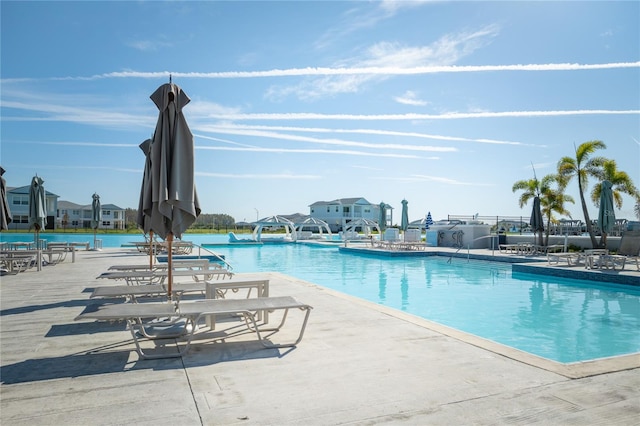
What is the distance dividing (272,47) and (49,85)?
1262cm

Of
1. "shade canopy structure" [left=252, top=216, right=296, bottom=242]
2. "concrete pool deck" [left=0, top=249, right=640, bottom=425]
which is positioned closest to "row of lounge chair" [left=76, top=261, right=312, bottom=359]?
"concrete pool deck" [left=0, top=249, right=640, bottom=425]

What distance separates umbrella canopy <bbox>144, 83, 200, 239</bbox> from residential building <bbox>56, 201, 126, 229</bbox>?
5438 cm

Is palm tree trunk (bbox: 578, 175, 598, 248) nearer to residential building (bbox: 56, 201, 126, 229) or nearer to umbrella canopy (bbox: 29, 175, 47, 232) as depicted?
umbrella canopy (bbox: 29, 175, 47, 232)

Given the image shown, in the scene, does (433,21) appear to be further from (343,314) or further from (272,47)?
(343,314)

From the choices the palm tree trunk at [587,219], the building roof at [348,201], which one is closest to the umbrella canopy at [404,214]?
the palm tree trunk at [587,219]

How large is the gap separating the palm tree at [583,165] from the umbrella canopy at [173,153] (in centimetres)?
1990

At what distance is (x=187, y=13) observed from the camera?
39.9 ft

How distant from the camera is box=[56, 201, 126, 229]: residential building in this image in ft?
178

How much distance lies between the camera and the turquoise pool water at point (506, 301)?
672cm

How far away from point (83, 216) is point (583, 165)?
55.7m

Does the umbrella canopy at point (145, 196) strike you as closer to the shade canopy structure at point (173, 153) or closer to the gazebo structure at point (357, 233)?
the shade canopy structure at point (173, 153)

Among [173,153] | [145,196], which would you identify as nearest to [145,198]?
[145,196]

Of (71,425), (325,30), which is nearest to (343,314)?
(71,425)

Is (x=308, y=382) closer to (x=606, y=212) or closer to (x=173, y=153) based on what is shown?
(x=173, y=153)
